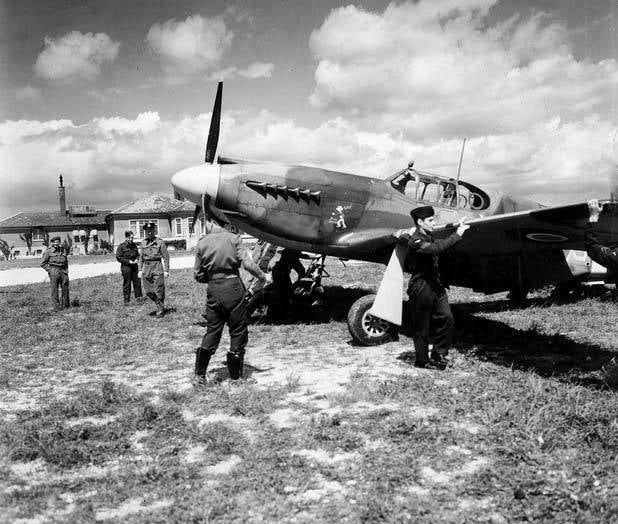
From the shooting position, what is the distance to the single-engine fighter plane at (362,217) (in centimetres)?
751

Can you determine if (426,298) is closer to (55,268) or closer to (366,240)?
(366,240)

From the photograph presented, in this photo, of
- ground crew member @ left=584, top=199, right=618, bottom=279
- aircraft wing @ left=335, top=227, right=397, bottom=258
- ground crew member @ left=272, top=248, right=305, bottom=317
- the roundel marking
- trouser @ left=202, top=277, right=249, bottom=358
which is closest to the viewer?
ground crew member @ left=584, top=199, right=618, bottom=279

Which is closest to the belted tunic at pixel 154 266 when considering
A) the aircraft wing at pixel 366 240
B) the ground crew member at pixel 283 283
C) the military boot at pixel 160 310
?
the military boot at pixel 160 310

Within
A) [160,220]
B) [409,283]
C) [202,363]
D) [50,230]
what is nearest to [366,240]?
[409,283]

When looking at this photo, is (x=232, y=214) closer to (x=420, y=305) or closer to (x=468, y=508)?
(x=420, y=305)

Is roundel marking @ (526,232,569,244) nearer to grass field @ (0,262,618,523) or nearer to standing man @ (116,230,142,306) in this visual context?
grass field @ (0,262,618,523)

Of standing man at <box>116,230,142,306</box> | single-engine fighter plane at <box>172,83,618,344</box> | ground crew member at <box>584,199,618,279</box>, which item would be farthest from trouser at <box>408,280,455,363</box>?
standing man at <box>116,230,142,306</box>

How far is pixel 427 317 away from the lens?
6.06m

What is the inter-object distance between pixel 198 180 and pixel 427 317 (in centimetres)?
393

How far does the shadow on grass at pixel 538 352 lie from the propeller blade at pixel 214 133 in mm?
5132

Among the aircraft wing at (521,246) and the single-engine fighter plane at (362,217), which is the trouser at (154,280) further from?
the aircraft wing at (521,246)

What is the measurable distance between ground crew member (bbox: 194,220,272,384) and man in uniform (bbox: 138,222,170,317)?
5.35 meters

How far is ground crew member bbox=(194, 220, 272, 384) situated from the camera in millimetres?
5488

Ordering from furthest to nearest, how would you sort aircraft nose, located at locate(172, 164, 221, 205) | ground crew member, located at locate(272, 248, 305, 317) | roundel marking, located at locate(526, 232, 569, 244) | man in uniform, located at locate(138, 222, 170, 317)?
man in uniform, located at locate(138, 222, 170, 317)
ground crew member, located at locate(272, 248, 305, 317)
aircraft nose, located at locate(172, 164, 221, 205)
roundel marking, located at locate(526, 232, 569, 244)
